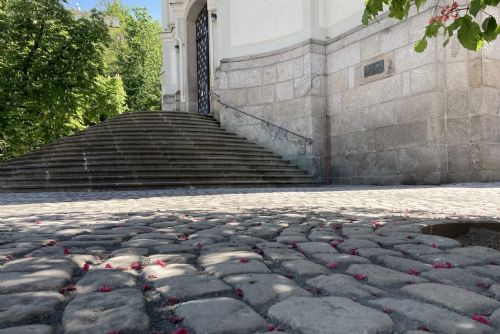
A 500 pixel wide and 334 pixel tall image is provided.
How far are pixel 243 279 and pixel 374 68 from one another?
404 inches

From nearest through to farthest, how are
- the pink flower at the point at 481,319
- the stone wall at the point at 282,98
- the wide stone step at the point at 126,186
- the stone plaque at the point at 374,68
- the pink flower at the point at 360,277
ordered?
the pink flower at the point at 481,319 < the pink flower at the point at 360,277 < the wide stone step at the point at 126,186 < the stone plaque at the point at 374,68 < the stone wall at the point at 282,98

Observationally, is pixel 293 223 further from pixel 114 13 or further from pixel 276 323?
Answer: pixel 114 13

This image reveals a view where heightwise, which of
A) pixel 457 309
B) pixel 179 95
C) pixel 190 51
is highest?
pixel 190 51

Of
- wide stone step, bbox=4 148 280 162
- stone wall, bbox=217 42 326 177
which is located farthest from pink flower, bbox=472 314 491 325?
stone wall, bbox=217 42 326 177

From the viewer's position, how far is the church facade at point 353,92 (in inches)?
375

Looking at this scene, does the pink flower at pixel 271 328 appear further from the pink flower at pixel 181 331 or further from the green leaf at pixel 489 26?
the green leaf at pixel 489 26

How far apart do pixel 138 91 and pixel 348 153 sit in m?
24.3

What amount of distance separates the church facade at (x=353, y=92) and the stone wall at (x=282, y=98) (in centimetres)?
3

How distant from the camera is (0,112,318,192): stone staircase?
955cm

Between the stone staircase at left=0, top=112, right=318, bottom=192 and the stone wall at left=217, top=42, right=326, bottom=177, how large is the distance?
601 mm

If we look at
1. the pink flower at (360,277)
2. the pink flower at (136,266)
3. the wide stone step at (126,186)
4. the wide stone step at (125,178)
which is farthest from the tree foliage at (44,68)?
the pink flower at (360,277)

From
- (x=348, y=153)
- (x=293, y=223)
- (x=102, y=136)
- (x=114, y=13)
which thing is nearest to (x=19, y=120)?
(x=102, y=136)

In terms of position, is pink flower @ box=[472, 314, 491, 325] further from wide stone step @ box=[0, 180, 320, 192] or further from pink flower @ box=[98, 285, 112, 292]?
wide stone step @ box=[0, 180, 320, 192]

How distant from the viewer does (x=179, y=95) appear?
21.7m
